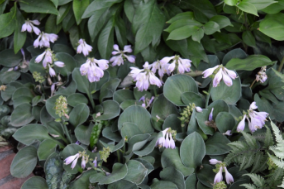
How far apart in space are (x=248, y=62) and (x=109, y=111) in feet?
2.84

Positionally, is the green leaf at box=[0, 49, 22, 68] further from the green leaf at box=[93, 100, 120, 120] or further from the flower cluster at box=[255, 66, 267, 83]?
the flower cluster at box=[255, 66, 267, 83]

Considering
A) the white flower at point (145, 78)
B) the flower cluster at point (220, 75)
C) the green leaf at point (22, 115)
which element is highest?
the flower cluster at point (220, 75)

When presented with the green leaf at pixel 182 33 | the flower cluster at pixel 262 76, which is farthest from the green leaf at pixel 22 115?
the flower cluster at pixel 262 76

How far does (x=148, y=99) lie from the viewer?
1610 mm

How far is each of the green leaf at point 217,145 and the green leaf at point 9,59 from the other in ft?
4.86

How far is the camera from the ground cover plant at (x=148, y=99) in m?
1.27

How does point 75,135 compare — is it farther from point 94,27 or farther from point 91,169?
point 94,27

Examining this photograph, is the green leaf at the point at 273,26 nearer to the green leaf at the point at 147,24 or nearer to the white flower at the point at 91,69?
the green leaf at the point at 147,24

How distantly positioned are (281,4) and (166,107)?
33.5 inches

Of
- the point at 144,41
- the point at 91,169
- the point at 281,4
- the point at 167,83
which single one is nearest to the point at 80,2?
the point at 144,41

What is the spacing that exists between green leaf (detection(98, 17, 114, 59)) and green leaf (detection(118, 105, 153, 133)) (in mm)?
498

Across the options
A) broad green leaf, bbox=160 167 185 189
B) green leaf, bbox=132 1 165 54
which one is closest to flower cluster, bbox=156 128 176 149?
broad green leaf, bbox=160 167 185 189

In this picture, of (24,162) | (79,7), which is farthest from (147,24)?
(24,162)

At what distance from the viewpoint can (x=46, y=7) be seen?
168 cm
